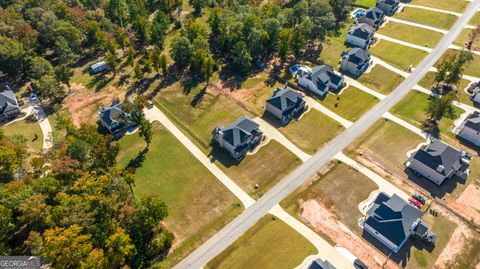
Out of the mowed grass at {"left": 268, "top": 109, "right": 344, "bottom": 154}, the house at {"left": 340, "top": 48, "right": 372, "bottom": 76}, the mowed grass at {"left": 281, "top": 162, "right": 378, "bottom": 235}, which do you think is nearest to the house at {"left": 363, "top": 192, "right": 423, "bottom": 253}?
the mowed grass at {"left": 281, "top": 162, "right": 378, "bottom": 235}

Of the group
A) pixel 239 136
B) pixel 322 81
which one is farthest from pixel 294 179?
pixel 322 81

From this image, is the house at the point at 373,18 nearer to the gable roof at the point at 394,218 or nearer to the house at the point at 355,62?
the house at the point at 355,62

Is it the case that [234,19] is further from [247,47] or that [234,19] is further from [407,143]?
[407,143]

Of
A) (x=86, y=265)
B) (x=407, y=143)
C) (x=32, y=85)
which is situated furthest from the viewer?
(x=32, y=85)

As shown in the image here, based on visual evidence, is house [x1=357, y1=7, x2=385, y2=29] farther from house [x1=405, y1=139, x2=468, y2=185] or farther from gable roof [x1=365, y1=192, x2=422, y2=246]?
gable roof [x1=365, y1=192, x2=422, y2=246]

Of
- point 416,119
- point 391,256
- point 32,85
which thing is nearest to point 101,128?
point 32,85

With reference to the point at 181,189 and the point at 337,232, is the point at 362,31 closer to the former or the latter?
the point at 337,232
